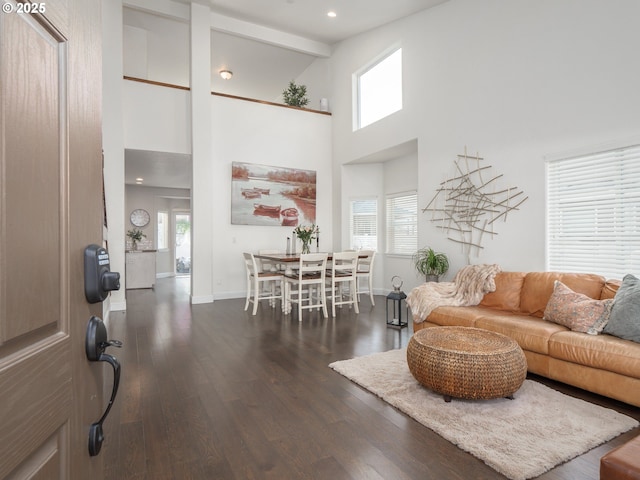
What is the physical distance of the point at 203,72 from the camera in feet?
21.3

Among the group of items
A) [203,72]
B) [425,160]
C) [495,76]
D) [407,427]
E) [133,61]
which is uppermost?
[133,61]

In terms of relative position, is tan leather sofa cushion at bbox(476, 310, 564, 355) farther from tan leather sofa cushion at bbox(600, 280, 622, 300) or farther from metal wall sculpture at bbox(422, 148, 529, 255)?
metal wall sculpture at bbox(422, 148, 529, 255)

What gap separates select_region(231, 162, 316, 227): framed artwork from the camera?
7.02 m

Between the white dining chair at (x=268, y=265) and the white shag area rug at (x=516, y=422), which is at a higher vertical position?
the white dining chair at (x=268, y=265)

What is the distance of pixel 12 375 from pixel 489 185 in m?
4.97

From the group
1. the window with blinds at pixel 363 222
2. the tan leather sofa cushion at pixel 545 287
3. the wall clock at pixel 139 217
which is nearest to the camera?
the tan leather sofa cushion at pixel 545 287

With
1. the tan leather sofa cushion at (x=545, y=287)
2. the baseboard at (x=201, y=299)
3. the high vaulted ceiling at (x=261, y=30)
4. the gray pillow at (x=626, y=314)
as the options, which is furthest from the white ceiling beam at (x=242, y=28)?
the gray pillow at (x=626, y=314)

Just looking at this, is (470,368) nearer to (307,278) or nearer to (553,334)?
(553,334)

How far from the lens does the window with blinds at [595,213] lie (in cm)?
336

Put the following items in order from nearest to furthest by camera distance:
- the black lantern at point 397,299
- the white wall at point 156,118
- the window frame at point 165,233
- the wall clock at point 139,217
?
the black lantern at point 397,299 → the white wall at point 156,118 → the wall clock at point 139,217 → the window frame at point 165,233

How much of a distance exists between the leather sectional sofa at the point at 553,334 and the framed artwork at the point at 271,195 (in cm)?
411

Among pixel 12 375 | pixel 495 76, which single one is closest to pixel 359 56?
pixel 495 76

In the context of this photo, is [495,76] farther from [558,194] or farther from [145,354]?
[145,354]

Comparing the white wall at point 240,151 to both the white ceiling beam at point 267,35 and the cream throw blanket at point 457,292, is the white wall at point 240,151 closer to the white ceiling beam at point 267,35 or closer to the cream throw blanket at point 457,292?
the white ceiling beam at point 267,35
